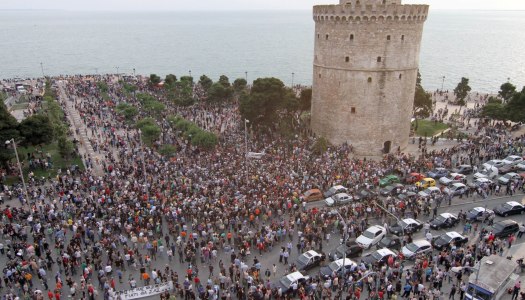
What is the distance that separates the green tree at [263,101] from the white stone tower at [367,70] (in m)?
3.88

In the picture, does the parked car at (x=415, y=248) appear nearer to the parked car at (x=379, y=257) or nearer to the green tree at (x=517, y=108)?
the parked car at (x=379, y=257)

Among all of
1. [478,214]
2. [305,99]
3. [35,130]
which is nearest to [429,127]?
[305,99]

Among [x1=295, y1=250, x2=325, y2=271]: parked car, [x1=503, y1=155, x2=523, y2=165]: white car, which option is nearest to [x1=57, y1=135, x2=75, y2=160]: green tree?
[x1=295, y1=250, x2=325, y2=271]: parked car

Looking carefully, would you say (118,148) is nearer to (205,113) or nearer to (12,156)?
(12,156)

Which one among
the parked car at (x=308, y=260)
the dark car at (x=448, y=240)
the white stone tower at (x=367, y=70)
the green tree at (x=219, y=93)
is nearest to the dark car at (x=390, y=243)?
the dark car at (x=448, y=240)

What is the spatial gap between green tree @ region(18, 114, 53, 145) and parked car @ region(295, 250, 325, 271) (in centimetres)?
2323

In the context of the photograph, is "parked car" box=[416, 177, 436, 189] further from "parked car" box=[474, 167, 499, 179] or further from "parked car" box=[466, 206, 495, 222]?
"parked car" box=[466, 206, 495, 222]

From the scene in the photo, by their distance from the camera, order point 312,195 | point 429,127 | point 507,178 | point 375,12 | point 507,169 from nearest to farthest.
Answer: point 312,195 < point 507,178 < point 507,169 < point 375,12 < point 429,127

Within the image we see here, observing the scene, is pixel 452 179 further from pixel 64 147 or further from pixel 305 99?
pixel 64 147

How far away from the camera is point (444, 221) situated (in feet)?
77.0

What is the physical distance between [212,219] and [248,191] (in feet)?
12.9

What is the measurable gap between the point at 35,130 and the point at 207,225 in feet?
59.7

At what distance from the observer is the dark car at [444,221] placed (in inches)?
925

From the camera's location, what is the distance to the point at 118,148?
37.8 metres
